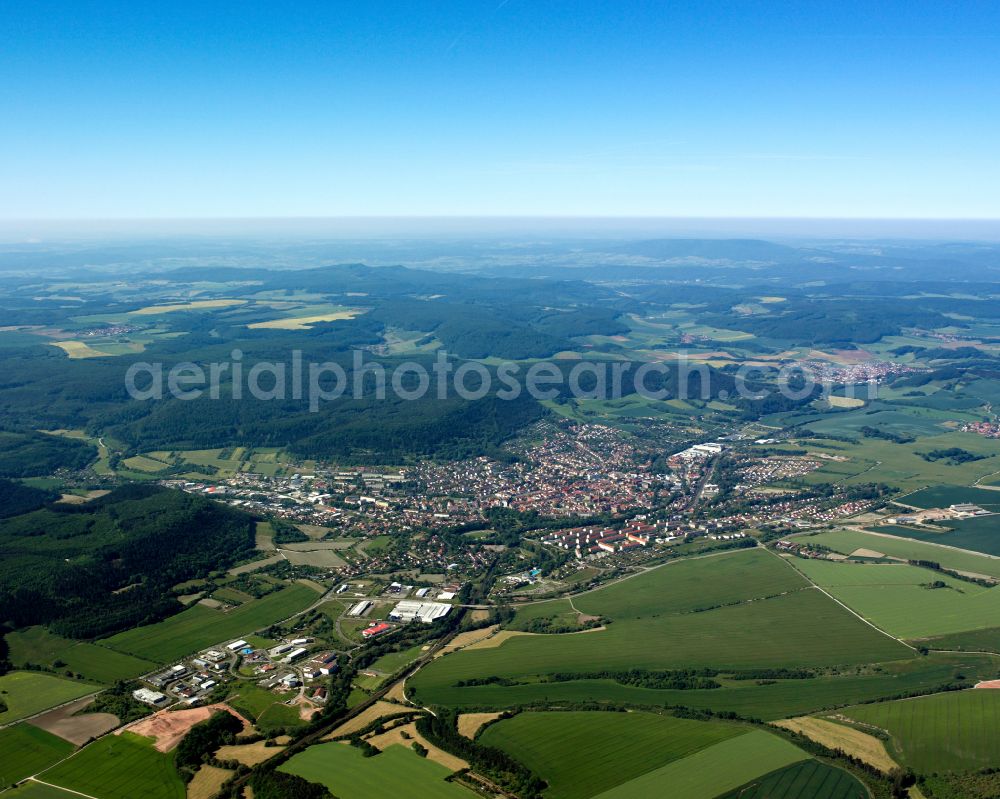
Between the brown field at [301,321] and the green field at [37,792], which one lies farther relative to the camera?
the brown field at [301,321]

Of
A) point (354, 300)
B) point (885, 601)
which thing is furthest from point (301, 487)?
point (354, 300)

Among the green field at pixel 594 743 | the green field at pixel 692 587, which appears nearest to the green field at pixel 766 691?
the green field at pixel 594 743

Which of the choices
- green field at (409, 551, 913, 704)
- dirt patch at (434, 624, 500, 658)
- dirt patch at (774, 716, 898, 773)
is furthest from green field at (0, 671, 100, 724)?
dirt patch at (774, 716, 898, 773)

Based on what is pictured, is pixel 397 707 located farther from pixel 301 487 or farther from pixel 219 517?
pixel 301 487

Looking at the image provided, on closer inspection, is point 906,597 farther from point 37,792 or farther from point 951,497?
point 37,792

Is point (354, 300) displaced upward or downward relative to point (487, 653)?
upward

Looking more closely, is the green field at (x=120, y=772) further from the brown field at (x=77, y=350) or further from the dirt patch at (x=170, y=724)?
the brown field at (x=77, y=350)

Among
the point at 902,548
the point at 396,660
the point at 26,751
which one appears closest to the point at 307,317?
the point at 396,660
